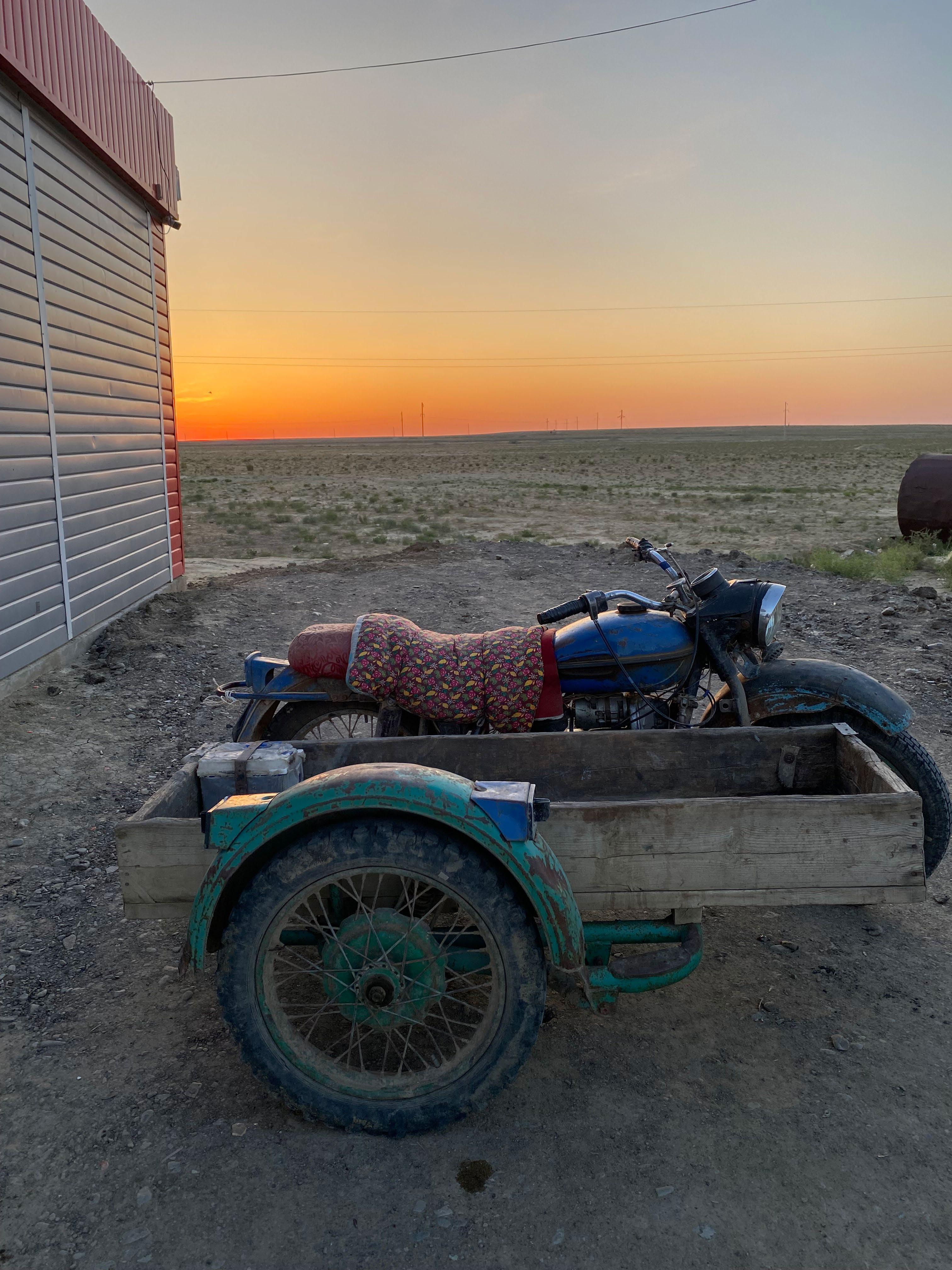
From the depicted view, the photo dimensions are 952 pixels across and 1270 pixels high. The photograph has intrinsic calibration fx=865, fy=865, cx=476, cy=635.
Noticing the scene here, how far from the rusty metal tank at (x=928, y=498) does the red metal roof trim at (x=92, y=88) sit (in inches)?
473

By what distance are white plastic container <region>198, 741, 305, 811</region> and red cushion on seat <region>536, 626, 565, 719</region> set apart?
1083mm

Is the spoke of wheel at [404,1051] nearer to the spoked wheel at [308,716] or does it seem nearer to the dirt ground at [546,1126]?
the dirt ground at [546,1126]

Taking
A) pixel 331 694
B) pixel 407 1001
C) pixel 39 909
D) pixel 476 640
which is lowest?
pixel 39 909

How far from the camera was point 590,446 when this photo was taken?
11050 centimetres

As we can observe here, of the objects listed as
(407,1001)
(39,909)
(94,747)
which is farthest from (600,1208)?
(94,747)

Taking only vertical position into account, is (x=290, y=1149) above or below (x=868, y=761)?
below

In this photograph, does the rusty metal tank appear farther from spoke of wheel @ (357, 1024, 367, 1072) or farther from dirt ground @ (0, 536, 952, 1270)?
spoke of wheel @ (357, 1024, 367, 1072)

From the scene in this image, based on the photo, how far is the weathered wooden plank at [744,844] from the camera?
2438mm

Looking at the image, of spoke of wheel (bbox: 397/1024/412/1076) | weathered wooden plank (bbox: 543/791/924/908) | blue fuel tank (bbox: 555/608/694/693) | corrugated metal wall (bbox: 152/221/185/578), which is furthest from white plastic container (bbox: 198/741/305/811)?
corrugated metal wall (bbox: 152/221/185/578)

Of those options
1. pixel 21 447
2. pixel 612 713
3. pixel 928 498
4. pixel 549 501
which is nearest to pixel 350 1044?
pixel 612 713

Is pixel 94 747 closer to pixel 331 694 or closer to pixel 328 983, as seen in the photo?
pixel 331 694

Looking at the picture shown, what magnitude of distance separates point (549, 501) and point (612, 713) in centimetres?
2592

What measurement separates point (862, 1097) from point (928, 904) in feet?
4.66

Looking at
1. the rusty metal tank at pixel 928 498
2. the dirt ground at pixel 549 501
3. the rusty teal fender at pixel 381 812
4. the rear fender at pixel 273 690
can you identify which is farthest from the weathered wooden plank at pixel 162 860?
the rusty metal tank at pixel 928 498
